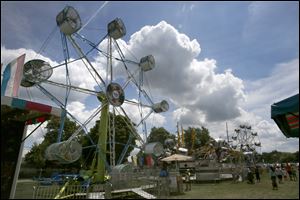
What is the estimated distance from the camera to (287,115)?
824cm

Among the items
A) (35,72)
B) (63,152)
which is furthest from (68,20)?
(63,152)

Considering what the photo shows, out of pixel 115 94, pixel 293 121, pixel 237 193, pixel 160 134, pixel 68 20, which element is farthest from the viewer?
pixel 160 134

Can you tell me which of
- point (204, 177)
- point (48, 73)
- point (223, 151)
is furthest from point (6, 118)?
point (223, 151)

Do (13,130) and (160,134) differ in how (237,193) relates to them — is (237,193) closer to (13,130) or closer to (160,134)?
(13,130)

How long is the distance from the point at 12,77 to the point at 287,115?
9.61 metres

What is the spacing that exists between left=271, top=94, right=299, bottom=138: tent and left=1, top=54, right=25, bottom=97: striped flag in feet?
29.6

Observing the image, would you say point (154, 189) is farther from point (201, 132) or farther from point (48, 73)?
point (201, 132)

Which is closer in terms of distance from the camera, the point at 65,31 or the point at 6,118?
the point at 6,118

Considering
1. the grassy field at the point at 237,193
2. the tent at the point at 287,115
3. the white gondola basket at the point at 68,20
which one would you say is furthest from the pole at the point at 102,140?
the tent at the point at 287,115

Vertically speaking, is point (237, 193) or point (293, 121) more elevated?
point (293, 121)

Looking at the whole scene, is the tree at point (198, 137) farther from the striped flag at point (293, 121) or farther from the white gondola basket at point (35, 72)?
the striped flag at point (293, 121)

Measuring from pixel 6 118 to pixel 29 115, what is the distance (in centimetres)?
82

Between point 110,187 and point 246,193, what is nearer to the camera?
point 110,187

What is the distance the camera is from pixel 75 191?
13953 mm
